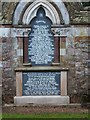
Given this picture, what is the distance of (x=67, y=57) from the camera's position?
12.8m

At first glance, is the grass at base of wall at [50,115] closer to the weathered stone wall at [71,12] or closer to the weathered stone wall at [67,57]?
the weathered stone wall at [67,57]

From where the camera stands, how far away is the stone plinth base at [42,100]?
12742mm

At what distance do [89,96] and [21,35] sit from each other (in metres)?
2.69

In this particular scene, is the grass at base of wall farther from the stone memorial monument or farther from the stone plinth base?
the stone memorial monument

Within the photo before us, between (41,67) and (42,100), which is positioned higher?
(41,67)

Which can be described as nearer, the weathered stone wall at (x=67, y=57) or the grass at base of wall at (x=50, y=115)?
the grass at base of wall at (x=50, y=115)

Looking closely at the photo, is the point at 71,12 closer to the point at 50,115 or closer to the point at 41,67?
the point at 41,67

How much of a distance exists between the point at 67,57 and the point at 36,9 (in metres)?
1.69

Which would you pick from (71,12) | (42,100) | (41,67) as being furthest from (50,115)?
(71,12)

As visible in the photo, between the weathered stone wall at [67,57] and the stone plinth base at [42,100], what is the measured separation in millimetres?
195

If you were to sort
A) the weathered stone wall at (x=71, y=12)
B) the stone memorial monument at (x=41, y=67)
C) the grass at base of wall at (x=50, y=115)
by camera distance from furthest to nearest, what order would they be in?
the stone memorial monument at (x=41, y=67) → the weathered stone wall at (x=71, y=12) → the grass at base of wall at (x=50, y=115)

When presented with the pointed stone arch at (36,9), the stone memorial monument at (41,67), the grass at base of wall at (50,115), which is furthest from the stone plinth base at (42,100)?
the pointed stone arch at (36,9)

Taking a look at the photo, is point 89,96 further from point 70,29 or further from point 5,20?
point 5,20

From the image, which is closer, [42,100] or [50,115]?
[50,115]
